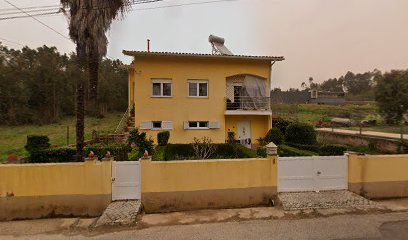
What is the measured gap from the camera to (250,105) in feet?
56.2

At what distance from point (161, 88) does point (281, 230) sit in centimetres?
1161

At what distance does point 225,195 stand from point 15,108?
1351 inches

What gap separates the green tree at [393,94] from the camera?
2093cm

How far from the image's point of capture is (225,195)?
7.67 m

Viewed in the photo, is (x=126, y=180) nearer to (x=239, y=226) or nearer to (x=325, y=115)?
(x=239, y=226)

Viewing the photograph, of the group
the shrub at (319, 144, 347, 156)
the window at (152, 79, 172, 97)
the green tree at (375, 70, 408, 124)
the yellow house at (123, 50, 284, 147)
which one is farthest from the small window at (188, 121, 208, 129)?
the green tree at (375, 70, 408, 124)

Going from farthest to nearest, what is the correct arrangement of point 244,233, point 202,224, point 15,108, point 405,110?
point 15,108, point 405,110, point 202,224, point 244,233

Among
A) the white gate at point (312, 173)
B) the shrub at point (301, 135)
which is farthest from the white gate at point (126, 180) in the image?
the shrub at point (301, 135)

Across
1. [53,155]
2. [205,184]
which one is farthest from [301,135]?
[53,155]

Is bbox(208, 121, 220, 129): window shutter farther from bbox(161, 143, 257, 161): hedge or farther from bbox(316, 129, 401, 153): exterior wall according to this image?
bbox(316, 129, 401, 153): exterior wall

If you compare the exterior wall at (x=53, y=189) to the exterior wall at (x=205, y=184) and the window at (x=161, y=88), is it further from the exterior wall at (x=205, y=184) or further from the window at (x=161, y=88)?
the window at (x=161, y=88)

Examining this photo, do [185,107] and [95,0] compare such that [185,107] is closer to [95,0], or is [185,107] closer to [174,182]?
[95,0]

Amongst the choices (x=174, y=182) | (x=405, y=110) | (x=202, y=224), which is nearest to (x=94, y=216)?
(x=174, y=182)

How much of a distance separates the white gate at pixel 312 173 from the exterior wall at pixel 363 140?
10.4 m
